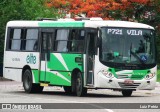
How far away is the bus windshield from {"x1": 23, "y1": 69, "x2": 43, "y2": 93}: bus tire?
16.0 ft

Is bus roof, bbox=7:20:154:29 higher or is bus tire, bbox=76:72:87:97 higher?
bus roof, bbox=7:20:154:29

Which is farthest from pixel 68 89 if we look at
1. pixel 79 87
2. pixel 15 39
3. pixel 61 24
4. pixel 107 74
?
pixel 107 74

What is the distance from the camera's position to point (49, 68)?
30859 mm

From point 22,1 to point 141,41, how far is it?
1879 centimetres

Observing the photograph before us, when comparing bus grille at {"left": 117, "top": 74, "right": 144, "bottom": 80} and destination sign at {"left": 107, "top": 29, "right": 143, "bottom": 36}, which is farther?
destination sign at {"left": 107, "top": 29, "right": 143, "bottom": 36}

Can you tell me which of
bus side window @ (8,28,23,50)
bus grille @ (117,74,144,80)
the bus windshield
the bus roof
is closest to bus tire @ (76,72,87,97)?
the bus windshield

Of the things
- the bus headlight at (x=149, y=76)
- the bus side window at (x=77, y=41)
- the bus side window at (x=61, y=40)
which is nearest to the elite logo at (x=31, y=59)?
the bus side window at (x=61, y=40)

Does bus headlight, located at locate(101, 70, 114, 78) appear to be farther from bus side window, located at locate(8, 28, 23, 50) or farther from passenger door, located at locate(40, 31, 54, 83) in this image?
bus side window, located at locate(8, 28, 23, 50)

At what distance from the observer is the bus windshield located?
2820 cm

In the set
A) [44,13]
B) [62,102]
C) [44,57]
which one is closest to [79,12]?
[44,13]

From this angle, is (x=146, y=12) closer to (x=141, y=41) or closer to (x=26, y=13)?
(x=26, y=13)

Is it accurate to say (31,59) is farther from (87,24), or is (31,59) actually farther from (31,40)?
(87,24)

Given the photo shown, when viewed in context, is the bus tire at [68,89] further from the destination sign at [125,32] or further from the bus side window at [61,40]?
the destination sign at [125,32]

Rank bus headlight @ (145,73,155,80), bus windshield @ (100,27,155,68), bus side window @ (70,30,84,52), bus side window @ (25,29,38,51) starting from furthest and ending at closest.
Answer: bus side window @ (25,29,38,51) < bus side window @ (70,30,84,52) < bus headlight @ (145,73,155,80) < bus windshield @ (100,27,155,68)
